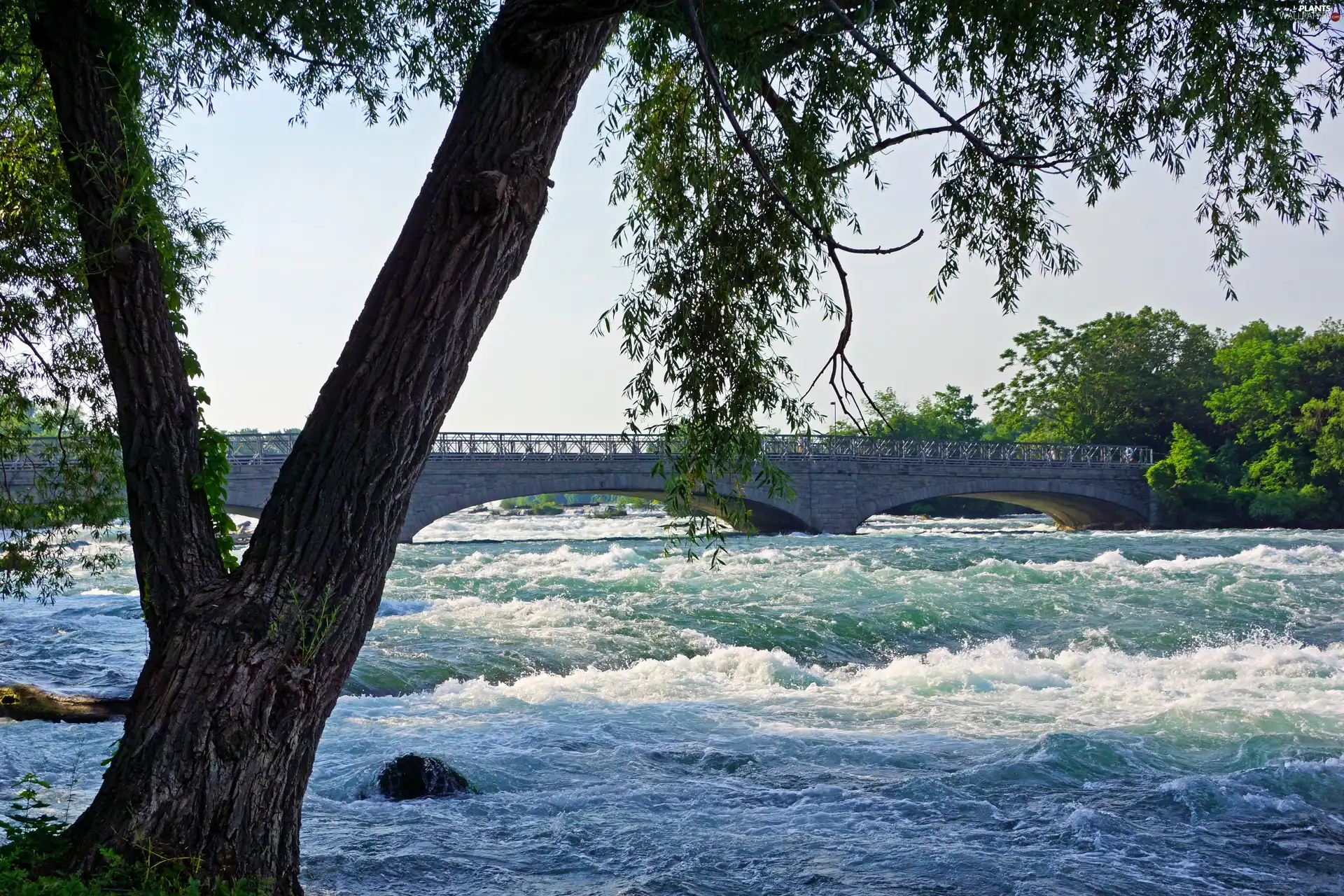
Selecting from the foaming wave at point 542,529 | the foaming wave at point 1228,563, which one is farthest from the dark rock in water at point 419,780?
the foaming wave at point 542,529

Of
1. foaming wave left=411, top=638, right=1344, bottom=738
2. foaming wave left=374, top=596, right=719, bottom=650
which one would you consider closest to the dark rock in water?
foaming wave left=411, top=638, right=1344, bottom=738

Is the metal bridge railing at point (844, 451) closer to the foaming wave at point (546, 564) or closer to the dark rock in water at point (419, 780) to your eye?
the foaming wave at point (546, 564)

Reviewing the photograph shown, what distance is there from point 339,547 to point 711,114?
2737mm

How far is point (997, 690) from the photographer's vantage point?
1073 cm

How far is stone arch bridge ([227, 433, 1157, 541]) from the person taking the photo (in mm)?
32938

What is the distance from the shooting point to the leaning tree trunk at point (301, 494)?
320 cm

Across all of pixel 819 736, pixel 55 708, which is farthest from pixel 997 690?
pixel 55 708

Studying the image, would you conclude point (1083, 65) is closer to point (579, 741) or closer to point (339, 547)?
point (339, 547)

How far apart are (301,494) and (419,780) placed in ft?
13.5

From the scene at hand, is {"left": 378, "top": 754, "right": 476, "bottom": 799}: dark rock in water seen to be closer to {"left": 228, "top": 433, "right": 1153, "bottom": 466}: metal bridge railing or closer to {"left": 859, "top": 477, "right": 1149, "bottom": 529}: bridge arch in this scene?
{"left": 228, "top": 433, "right": 1153, "bottom": 466}: metal bridge railing

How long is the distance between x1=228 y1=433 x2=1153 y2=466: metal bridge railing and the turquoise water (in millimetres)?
10390

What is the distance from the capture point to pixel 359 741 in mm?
8391

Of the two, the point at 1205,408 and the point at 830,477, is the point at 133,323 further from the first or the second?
the point at 1205,408

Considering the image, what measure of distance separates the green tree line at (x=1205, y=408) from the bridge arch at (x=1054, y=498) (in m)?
1.71
